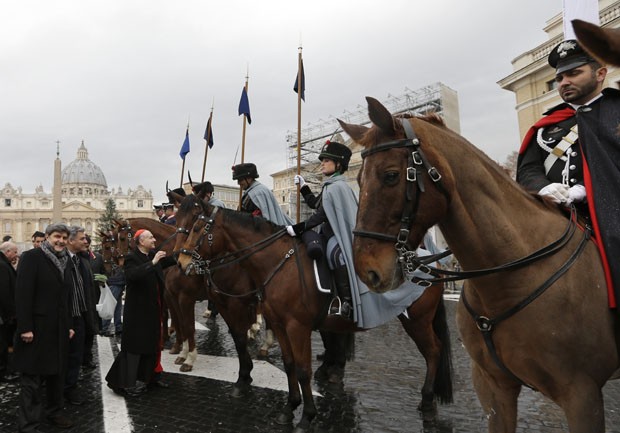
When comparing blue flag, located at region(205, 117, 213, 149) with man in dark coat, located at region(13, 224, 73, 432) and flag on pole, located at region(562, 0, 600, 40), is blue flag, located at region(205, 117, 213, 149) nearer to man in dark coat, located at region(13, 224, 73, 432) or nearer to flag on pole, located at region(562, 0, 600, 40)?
man in dark coat, located at region(13, 224, 73, 432)

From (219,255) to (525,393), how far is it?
4.07m

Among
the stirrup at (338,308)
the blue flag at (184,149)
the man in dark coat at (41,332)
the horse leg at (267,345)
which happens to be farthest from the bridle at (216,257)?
the blue flag at (184,149)

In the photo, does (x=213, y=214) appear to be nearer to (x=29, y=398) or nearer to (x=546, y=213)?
(x=29, y=398)

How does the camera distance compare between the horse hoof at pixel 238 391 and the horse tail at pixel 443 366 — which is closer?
the horse tail at pixel 443 366

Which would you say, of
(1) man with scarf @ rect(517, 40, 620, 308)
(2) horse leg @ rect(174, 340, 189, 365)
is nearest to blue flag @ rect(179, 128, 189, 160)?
(2) horse leg @ rect(174, 340, 189, 365)

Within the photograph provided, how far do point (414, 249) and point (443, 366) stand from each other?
3.36 metres

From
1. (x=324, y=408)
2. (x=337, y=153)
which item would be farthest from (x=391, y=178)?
(x=324, y=408)

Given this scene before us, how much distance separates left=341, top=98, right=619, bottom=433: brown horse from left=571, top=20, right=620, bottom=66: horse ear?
2.23 ft

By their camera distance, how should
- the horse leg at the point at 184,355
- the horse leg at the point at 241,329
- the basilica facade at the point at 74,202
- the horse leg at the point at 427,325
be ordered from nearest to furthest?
the horse leg at the point at 427,325
the horse leg at the point at 241,329
the horse leg at the point at 184,355
the basilica facade at the point at 74,202

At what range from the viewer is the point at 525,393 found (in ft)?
15.8

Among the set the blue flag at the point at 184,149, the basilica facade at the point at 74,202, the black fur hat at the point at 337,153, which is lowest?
the black fur hat at the point at 337,153

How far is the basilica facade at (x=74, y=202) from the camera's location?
109m

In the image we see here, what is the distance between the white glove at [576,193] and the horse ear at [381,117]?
3.15 ft

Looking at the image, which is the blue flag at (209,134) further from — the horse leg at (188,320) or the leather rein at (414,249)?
the leather rein at (414,249)
